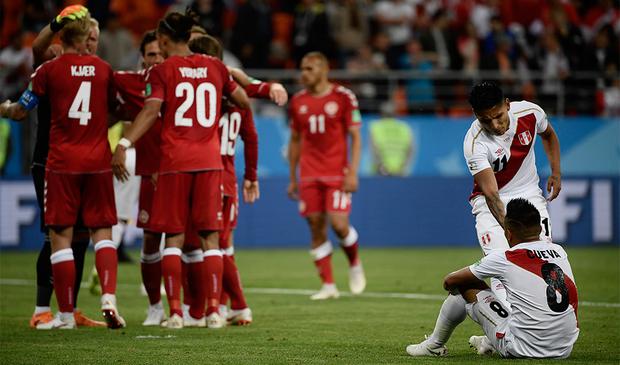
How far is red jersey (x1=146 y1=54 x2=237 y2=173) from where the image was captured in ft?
30.9

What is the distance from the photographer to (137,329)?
32.1 ft

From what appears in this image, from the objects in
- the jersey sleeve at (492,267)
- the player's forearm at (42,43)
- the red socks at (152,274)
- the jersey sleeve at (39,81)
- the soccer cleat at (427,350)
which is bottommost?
the soccer cleat at (427,350)

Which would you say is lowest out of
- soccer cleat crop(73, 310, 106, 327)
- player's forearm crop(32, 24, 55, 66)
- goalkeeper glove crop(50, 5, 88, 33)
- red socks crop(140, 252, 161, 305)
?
soccer cleat crop(73, 310, 106, 327)

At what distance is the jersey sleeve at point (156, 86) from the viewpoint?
30.9 feet

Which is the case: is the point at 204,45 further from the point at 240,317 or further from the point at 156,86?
the point at 240,317

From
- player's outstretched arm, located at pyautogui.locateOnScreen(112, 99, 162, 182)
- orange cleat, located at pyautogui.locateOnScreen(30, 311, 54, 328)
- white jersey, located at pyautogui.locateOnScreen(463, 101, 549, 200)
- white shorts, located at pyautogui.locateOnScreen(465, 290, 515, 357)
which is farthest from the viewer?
orange cleat, located at pyautogui.locateOnScreen(30, 311, 54, 328)

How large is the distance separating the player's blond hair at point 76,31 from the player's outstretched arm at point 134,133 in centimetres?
84

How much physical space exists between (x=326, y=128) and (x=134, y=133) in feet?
15.4

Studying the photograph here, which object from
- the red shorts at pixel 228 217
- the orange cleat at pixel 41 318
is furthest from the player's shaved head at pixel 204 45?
the orange cleat at pixel 41 318

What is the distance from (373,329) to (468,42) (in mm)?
13325

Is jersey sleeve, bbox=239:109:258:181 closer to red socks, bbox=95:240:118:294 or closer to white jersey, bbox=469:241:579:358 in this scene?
red socks, bbox=95:240:118:294

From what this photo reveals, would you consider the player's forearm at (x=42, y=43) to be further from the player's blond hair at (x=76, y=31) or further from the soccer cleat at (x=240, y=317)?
the soccer cleat at (x=240, y=317)

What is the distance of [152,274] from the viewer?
10.2 m

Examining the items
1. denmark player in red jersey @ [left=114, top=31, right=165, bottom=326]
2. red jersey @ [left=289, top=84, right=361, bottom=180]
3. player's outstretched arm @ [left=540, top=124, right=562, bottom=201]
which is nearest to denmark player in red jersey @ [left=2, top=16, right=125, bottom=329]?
denmark player in red jersey @ [left=114, top=31, right=165, bottom=326]
